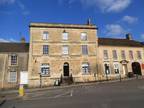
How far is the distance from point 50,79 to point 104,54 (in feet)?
37.8

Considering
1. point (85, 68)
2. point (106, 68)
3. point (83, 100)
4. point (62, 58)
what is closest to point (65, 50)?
point (62, 58)

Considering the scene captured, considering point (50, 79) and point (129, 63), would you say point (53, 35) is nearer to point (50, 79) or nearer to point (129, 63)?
point (50, 79)

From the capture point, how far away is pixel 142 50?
36.6m

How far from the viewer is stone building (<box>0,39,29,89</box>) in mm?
28766

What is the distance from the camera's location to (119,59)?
34.1m

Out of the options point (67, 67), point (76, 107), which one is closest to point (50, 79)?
point (67, 67)

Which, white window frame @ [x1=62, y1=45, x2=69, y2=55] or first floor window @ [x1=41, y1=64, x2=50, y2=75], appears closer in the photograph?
first floor window @ [x1=41, y1=64, x2=50, y2=75]

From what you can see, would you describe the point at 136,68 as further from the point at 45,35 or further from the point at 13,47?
the point at 13,47

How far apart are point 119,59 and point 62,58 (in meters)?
11.5

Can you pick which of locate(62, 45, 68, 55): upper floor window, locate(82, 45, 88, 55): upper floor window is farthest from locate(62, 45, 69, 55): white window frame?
locate(82, 45, 88, 55): upper floor window

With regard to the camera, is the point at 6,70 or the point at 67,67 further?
the point at 67,67

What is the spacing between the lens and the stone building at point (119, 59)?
32719 mm

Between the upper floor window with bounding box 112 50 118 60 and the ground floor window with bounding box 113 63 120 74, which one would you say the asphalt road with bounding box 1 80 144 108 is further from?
the upper floor window with bounding box 112 50 118 60

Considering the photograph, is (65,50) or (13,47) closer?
(65,50)
